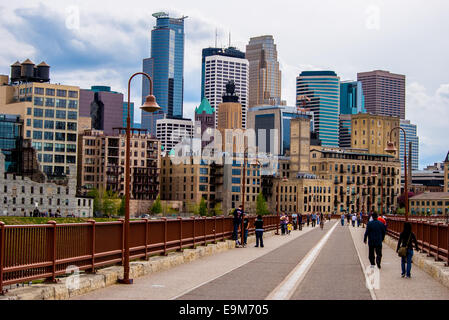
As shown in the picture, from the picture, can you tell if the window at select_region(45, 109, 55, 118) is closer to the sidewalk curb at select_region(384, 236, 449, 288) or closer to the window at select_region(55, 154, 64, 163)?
the window at select_region(55, 154, 64, 163)

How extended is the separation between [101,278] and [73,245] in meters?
1.11

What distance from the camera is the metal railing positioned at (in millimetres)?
15664

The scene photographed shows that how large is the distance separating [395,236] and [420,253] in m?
17.2

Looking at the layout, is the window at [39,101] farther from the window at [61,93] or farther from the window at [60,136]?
the window at [60,136]

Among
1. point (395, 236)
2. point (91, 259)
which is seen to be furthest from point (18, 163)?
point (91, 259)

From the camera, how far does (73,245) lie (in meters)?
18.8

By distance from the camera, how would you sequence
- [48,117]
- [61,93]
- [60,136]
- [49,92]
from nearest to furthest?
[48,117] < [49,92] < [60,136] < [61,93]

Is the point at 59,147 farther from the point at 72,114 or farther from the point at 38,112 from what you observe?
the point at 38,112

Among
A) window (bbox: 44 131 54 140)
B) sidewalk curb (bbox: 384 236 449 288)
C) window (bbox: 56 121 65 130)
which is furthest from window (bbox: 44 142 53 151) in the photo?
sidewalk curb (bbox: 384 236 449 288)

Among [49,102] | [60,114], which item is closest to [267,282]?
[49,102]

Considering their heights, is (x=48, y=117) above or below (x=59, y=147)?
above

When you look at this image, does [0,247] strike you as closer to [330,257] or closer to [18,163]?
[330,257]

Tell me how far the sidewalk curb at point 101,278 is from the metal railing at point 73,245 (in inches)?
9.5

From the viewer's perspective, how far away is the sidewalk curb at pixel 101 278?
1536 cm
